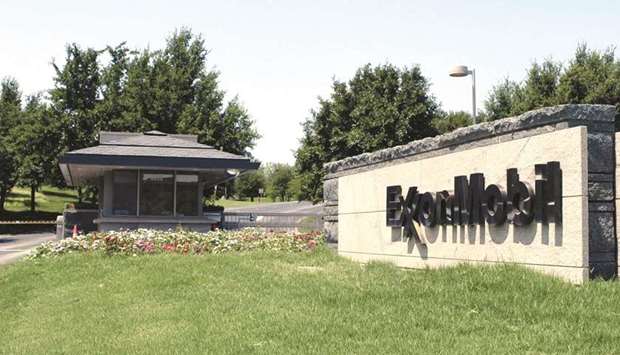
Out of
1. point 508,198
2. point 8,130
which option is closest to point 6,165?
point 8,130

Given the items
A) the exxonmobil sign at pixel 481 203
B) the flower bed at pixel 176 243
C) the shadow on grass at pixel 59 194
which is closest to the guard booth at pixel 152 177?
the flower bed at pixel 176 243

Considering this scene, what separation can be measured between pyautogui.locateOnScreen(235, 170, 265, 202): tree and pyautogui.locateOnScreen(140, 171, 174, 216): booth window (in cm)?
8008

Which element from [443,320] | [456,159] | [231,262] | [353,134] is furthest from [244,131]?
[443,320]

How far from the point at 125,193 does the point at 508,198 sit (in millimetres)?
17502

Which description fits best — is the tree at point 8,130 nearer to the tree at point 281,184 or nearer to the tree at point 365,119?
the tree at point 365,119

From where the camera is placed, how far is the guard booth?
21.8 m

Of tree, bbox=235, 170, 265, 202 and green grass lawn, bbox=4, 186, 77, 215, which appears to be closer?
green grass lawn, bbox=4, 186, 77, 215

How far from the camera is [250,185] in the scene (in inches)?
4195

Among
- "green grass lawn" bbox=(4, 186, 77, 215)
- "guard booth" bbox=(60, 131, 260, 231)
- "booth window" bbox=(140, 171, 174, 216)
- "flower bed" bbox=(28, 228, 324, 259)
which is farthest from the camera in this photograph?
"green grass lawn" bbox=(4, 186, 77, 215)

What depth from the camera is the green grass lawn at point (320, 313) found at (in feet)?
18.9

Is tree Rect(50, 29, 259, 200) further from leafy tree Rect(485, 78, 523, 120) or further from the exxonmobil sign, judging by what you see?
A: the exxonmobil sign

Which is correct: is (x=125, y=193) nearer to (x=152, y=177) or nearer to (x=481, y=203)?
(x=152, y=177)

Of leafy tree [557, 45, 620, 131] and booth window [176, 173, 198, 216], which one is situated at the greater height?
leafy tree [557, 45, 620, 131]

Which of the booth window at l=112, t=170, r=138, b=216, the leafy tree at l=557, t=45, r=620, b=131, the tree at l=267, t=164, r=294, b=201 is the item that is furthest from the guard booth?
the tree at l=267, t=164, r=294, b=201
